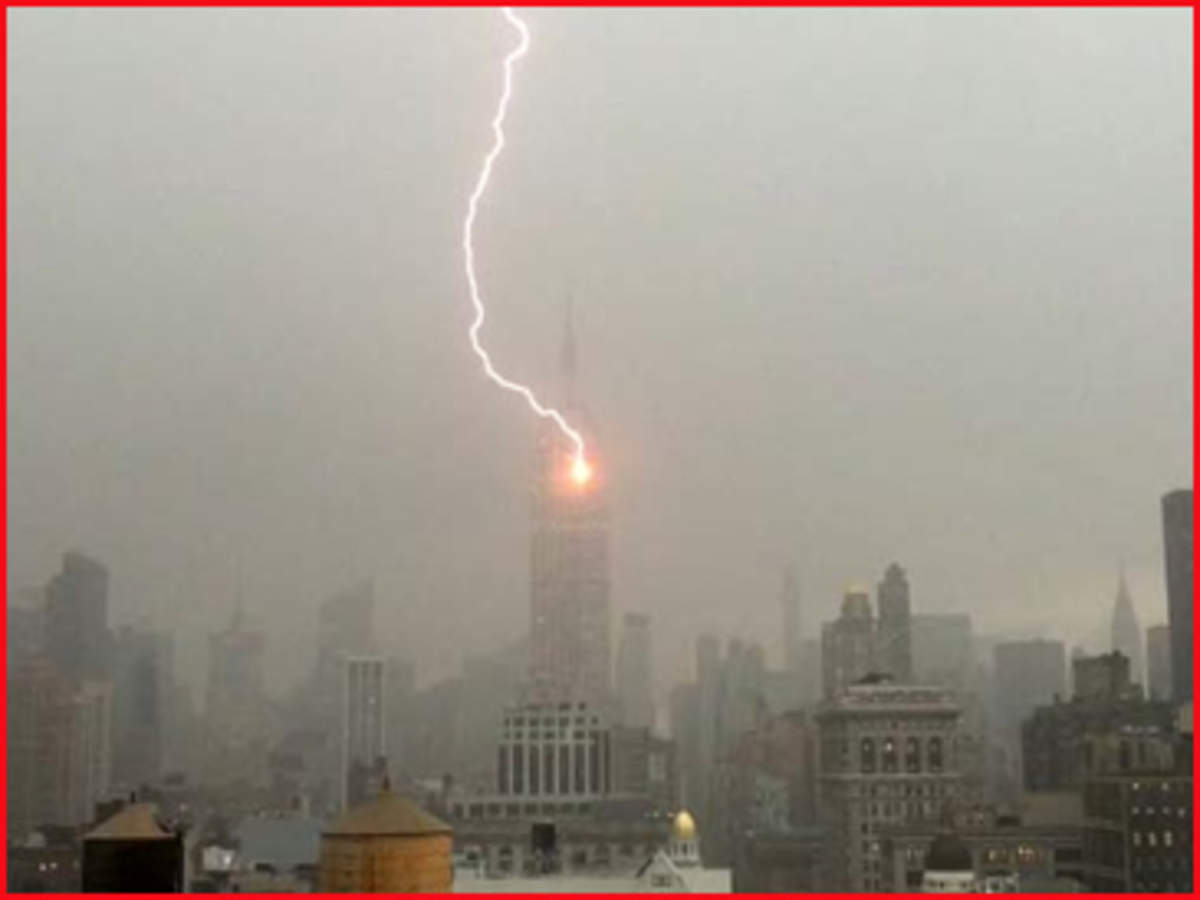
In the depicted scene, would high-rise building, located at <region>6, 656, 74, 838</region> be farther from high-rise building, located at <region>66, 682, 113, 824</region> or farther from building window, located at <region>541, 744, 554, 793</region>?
building window, located at <region>541, 744, 554, 793</region>

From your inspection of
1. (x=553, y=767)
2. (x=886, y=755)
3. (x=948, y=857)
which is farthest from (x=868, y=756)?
(x=553, y=767)

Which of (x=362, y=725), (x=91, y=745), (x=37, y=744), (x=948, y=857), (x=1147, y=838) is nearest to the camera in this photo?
(x=37, y=744)

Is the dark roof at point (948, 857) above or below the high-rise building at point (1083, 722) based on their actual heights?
below

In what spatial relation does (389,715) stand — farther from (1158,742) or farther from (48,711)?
(1158,742)

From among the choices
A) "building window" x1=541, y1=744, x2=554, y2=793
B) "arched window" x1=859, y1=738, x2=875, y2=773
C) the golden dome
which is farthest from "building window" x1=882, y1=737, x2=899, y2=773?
"building window" x1=541, y1=744, x2=554, y2=793

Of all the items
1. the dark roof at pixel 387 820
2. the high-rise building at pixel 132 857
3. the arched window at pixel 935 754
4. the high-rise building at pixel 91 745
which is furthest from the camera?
the arched window at pixel 935 754

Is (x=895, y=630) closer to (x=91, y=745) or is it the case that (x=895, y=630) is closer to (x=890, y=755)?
(x=890, y=755)

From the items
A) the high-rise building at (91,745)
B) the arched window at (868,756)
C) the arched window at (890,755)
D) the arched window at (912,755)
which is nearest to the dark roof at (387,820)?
the high-rise building at (91,745)

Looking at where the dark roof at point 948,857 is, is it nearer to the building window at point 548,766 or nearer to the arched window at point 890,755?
the arched window at point 890,755
